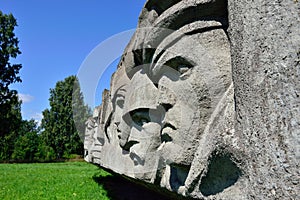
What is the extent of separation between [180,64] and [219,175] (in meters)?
0.61

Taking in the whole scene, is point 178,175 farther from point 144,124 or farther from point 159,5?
point 159,5

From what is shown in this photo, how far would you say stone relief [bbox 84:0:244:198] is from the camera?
1.19 meters

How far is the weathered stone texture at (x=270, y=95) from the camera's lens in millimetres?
779

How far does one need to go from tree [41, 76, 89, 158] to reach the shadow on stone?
20.5m

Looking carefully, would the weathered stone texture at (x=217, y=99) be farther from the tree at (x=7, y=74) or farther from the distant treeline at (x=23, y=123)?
the tree at (x=7, y=74)

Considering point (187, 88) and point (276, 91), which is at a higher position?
point (187, 88)

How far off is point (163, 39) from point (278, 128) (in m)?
0.99

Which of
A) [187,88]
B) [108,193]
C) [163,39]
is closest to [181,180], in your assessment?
[187,88]

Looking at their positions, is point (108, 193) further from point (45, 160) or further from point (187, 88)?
point (45, 160)

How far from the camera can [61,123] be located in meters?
24.0

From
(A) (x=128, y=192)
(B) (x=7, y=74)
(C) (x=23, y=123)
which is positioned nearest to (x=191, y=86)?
(A) (x=128, y=192)

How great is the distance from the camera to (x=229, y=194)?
1128 millimetres

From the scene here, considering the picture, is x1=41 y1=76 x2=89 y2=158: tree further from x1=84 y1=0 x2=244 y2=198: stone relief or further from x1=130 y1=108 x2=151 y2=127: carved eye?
x1=84 y1=0 x2=244 y2=198: stone relief

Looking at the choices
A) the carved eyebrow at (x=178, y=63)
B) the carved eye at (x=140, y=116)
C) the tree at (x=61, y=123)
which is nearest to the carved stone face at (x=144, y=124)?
the carved eye at (x=140, y=116)
